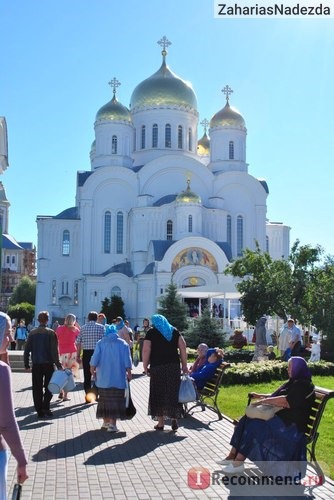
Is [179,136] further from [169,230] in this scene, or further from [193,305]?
[193,305]

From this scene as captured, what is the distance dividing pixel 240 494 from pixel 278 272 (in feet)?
65.1

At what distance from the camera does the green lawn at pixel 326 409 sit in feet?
25.8

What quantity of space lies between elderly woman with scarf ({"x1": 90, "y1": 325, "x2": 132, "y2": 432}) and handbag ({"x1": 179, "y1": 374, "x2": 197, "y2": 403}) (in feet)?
2.49

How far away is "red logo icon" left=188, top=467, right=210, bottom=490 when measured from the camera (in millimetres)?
6562

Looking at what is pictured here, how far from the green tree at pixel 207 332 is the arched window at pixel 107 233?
2277 centimetres

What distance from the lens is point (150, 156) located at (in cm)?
4938

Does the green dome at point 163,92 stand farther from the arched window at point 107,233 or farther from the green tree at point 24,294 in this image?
the green tree at point 24,294

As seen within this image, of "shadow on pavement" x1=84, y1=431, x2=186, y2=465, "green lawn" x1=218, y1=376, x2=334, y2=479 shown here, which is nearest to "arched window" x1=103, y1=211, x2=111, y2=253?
"green lawn" x1=218, y1=376, x2=334, y2=479

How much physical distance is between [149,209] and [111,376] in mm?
36054

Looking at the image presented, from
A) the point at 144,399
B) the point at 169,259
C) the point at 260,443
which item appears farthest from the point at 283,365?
the point at 169,259

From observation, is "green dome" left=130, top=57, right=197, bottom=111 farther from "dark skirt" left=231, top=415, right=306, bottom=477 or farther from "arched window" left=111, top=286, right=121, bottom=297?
"dark skirt" left=231, top=415, right=306, bottom=477

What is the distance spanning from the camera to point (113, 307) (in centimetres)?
4281

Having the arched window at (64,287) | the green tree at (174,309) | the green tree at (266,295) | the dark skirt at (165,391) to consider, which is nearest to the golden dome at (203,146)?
the arched window at (64,287)

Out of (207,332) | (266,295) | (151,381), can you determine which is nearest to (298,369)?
(151,381)
